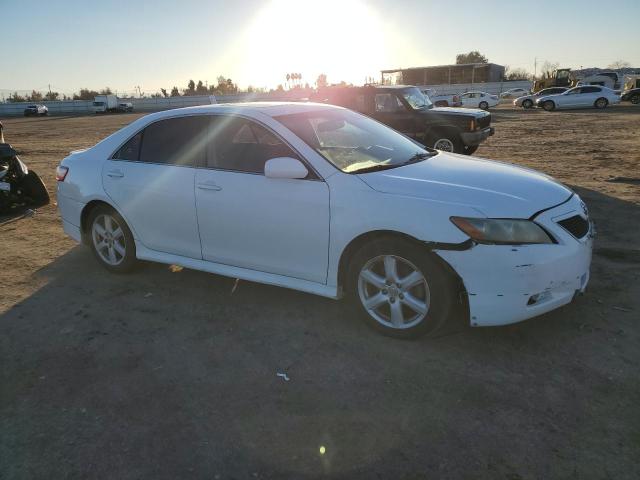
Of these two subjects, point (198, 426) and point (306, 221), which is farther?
point (306, 221)

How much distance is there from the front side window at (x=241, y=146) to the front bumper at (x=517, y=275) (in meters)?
1.58

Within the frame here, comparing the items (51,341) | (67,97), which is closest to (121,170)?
(51,341)

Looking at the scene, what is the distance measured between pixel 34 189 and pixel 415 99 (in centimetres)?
783

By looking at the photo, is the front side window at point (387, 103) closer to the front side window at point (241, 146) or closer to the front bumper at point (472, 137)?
the front bumper at point (472, 137)

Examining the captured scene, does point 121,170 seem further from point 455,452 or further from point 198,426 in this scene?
point 455,452

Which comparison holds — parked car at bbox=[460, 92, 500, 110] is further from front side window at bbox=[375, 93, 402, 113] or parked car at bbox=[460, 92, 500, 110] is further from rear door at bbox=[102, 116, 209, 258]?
rear door at bbox=[102, 116, 209, 258]

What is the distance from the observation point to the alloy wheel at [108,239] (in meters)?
4.92

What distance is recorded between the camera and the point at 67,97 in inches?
3634

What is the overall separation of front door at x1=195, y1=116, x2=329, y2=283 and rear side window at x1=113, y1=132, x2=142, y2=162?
0.89 meters

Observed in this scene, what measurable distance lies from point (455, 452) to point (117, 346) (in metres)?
2.42

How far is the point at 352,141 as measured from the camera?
14.5 feet

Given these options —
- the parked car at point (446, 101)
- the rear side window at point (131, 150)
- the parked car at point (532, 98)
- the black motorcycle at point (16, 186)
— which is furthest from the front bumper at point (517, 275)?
the parked car at point (532, 98)

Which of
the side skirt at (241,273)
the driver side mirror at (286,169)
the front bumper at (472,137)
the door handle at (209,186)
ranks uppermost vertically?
the driver side mirror at (286,169)

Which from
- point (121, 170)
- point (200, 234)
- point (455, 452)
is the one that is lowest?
point (455, 452)
